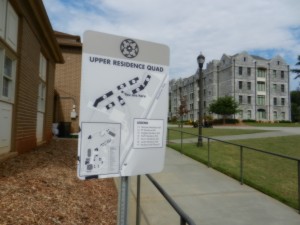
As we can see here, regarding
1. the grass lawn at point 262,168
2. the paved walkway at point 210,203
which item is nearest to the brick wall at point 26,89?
A: the paved walkway at point 210,203

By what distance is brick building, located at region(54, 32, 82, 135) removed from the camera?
21.2m

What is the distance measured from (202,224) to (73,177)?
2.79 meters

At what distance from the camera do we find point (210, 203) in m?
5.50

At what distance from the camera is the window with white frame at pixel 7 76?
727 centimetres

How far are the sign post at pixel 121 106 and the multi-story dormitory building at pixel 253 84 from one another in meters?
55.9

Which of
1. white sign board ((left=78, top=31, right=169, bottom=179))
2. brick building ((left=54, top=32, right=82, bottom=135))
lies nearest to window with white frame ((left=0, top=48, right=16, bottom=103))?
white sign board ((left=78, top=31, right=169, bottom=179))

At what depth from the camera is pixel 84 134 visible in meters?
1.87

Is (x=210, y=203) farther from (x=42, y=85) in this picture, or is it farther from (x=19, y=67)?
(x=42, y=85)

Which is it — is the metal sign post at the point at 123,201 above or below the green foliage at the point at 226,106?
below

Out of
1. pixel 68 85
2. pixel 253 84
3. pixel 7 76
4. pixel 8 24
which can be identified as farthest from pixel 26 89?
pixel 253 84

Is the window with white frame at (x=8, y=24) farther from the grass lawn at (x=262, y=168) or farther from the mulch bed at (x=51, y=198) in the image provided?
the grass lawn at (x=262, y=168)

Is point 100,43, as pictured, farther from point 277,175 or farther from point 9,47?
point 277,175

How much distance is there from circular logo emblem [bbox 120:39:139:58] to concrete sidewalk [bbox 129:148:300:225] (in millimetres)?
3214

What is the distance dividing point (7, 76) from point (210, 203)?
5895 millimetres
